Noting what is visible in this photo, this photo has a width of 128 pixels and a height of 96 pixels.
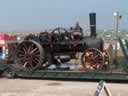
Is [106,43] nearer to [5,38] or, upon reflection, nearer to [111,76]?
[111,76]

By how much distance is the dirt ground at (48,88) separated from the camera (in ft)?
45.7

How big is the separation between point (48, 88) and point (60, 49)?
3521 millimetres

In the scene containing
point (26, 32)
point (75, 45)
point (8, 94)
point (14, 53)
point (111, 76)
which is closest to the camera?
point (8, 94)

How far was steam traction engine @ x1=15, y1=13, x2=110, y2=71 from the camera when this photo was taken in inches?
706

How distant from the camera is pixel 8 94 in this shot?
45.8 feet

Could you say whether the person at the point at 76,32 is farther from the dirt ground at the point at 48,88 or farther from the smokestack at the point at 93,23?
the dirt ground at the point at 48,88

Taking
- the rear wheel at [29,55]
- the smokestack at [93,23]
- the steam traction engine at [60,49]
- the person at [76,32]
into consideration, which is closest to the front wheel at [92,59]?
the steam traction engine at [60,49]

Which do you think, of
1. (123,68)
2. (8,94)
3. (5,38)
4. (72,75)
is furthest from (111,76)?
(5,38)

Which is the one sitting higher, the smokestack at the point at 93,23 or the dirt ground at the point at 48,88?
the smokestack at the point at 93,23

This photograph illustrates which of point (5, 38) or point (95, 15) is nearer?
point (95, 15)

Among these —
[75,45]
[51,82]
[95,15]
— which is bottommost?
[51,82]

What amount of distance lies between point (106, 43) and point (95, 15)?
1336 millimetres

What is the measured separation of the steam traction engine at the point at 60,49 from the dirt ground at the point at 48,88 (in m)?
1.03

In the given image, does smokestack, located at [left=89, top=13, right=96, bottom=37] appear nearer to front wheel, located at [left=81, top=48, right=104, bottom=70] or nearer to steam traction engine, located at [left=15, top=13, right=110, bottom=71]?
steam traction engine, located at [left=15, top=13, right=110, bottom=71]
